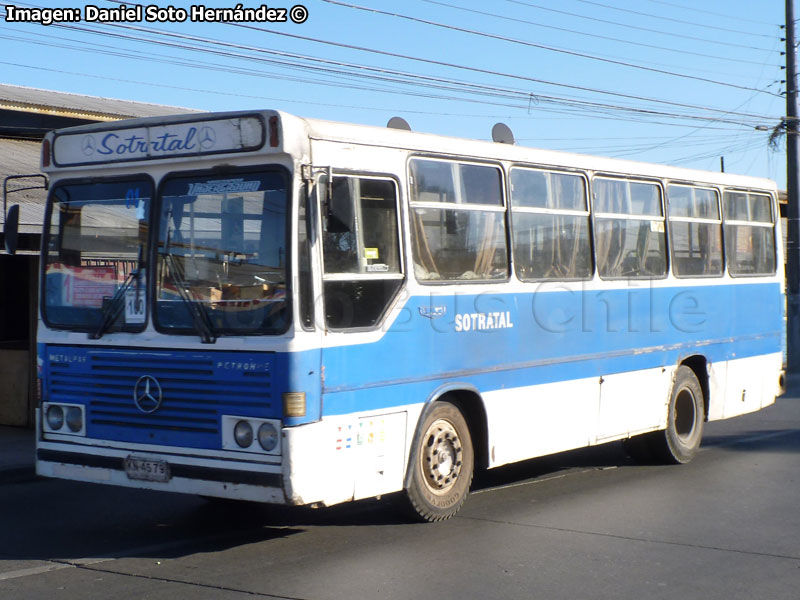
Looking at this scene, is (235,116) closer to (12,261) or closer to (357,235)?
(357,235)

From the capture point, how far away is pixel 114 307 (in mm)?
7746

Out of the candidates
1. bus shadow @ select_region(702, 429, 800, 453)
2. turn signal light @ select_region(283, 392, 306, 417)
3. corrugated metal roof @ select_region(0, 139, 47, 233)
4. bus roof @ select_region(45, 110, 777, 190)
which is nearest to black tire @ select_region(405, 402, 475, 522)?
turn signal light @ select_region(283, 392, 306, 417)

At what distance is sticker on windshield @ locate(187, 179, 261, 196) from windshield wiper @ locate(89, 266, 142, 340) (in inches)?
29.8

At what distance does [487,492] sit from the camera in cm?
990

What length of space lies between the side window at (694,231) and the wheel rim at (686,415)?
1.36 metres

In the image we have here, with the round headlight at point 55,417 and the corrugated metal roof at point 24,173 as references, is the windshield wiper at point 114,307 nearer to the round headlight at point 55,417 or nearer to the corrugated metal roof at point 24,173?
the round headlight at point 55,417

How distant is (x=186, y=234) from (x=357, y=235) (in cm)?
122

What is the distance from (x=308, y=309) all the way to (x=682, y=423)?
615 centimetres

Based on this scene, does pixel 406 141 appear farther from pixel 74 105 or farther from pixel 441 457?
pixel 74 105

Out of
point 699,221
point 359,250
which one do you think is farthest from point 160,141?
point 699,221

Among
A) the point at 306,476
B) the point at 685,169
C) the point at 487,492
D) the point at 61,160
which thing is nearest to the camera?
the point at 306,476

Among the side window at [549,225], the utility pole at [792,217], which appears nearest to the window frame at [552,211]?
the side window at [549,225]

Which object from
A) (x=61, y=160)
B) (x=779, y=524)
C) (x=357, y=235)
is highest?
(x=61, y=160)

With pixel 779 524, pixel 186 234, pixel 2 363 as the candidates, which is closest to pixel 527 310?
pixel 779 524
